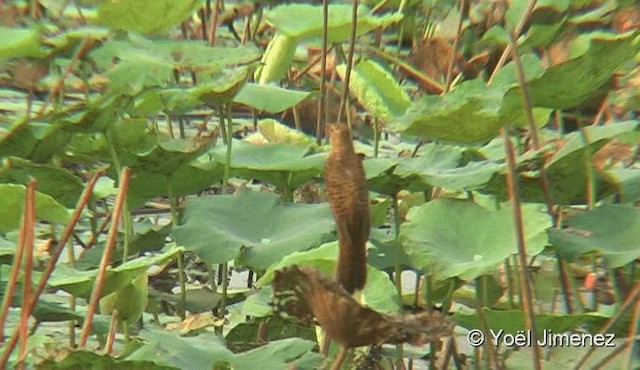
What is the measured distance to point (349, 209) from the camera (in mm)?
770

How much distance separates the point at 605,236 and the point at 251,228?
35 cm

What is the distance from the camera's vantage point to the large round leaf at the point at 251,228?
125 centimetres

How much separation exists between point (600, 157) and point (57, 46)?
589 millimetres

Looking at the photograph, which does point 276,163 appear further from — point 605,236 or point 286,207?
point 605,236

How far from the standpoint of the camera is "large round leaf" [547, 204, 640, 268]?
120cm

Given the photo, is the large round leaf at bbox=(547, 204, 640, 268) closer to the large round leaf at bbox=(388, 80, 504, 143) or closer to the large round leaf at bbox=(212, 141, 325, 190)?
the large round leaf at bbox=(388, 80, 504, 143)

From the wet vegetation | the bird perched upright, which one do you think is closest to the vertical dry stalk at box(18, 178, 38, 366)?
the wet vegetation

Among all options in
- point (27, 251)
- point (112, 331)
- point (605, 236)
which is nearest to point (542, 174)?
point (605, 236)

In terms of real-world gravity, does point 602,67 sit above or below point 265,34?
below

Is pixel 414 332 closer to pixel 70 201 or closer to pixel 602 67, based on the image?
pixel 602 67

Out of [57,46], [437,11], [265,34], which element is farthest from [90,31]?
[437,11]

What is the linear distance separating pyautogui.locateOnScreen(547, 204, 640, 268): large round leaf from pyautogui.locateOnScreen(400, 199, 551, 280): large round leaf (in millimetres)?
37

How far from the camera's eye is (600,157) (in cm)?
142

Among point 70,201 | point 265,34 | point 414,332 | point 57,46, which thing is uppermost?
point 265,34
